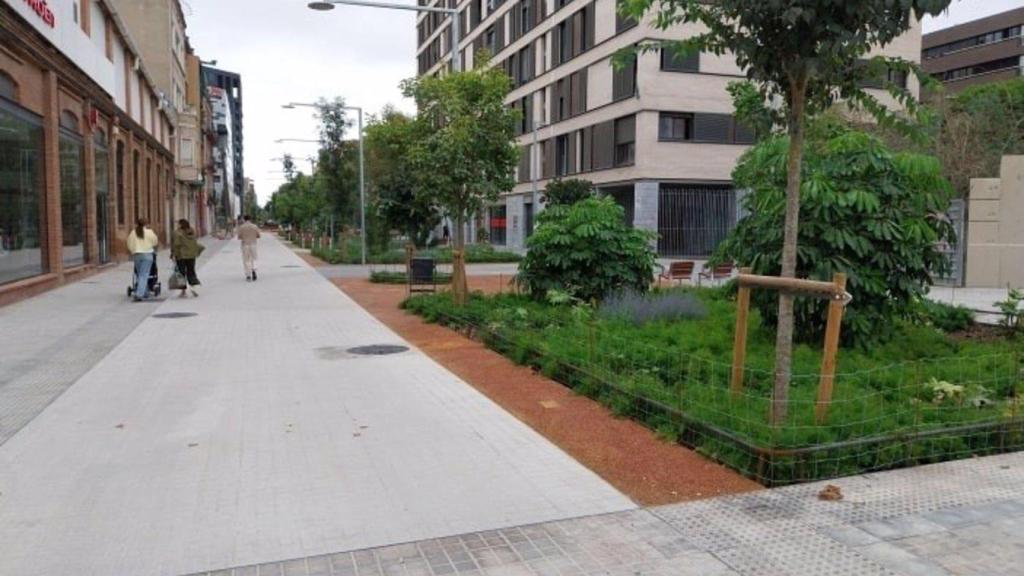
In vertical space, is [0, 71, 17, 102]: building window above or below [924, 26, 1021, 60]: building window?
below

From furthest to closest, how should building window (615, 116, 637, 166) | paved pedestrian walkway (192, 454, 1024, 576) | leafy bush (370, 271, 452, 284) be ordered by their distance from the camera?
building window (615, 116, 637, 166), leafy bush (370, 271, 452, 284), paved pedestrian walkway (192, 454, 1024, 576)

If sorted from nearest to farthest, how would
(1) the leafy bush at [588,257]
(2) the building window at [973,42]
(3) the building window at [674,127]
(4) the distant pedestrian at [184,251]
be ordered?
1. (1) the leafy bush at [588,257]
2. (4) the distant pedestrian at [184,251]
3. (3) the building window at [674,127]
4. (2) the building window at [973,42]

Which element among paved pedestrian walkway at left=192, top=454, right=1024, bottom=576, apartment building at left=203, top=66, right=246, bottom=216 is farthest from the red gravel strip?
apartment building at left=203, top=66, right=246, bottom=216

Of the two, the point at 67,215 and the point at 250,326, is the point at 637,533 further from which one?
the point at 67,215

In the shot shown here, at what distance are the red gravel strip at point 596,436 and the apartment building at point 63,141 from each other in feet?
33.5

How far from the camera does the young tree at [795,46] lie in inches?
195

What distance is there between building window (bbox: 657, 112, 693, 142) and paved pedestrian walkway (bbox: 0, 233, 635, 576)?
2899 cm

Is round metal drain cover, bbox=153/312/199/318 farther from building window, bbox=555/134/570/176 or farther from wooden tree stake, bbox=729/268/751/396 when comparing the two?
building window, bbox=555/134/570/176

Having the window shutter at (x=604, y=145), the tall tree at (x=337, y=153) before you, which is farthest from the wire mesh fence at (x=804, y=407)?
the window shutter at (x=604, y=145)

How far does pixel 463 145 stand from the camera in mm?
13984

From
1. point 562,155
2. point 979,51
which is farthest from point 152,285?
point 979,51

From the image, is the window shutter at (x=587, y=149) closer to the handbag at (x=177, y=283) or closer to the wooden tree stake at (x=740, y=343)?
the handbag at (x=177, y=283)

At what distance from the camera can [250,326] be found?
12.4 m

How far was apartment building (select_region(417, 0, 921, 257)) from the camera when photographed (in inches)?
1405
